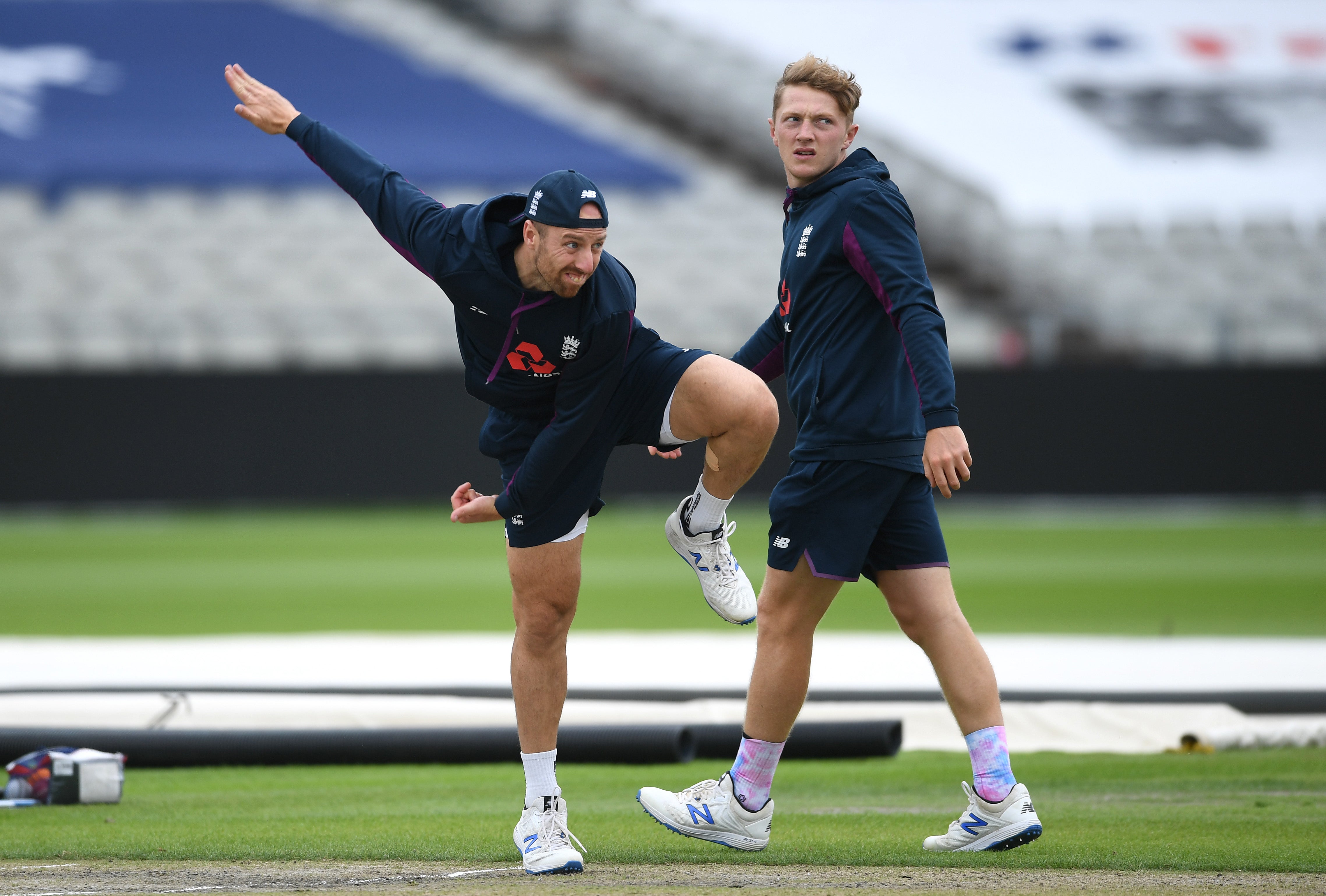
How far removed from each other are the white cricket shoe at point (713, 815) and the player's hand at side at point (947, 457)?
891 millimetres

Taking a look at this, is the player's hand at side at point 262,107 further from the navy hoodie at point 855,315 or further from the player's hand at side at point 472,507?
the navy hoodie at point 855,315

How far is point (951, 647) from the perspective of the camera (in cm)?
317

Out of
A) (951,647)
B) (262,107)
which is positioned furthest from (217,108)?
(951,647)

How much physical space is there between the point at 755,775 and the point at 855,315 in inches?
42.1

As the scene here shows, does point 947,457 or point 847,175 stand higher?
point 847,175

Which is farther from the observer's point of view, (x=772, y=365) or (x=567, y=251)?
(x=772, y=365)

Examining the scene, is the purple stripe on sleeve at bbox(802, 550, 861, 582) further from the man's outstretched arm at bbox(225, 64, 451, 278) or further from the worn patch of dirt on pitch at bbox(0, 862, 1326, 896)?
the man's outstretched arm at bbox(225, 64, 451, 278)

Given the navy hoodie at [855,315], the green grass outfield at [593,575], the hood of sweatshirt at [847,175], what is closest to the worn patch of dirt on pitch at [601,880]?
the navy hoodie at [855,315]

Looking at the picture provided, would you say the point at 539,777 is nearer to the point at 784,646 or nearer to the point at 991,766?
the point at 784,646

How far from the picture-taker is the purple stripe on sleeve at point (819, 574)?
312cm

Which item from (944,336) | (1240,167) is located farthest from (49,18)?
(944,336)

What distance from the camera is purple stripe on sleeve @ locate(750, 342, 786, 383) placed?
357cm

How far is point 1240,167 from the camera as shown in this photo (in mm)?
22297

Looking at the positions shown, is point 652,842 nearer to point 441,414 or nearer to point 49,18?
point 441,414
